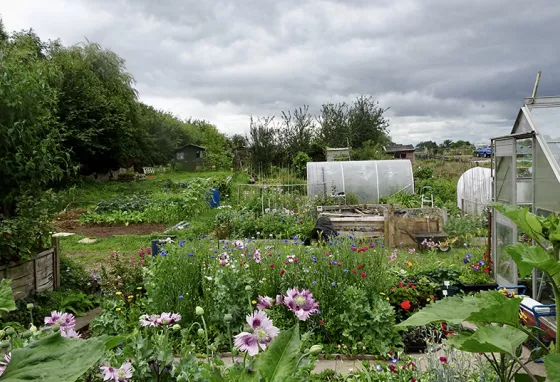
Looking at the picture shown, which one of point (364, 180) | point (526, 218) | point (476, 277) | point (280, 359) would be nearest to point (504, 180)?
point (476, 277)

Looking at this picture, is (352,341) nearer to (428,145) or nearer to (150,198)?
(150,198)

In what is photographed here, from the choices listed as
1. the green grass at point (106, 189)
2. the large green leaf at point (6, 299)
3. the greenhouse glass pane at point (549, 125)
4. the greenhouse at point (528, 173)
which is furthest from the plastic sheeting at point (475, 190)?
the large green leaf at point (6, 299)

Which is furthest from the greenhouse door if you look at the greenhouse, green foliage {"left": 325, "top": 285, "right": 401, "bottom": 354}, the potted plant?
green foliage {"left": 325, "top": 285, "right": 401, "bottom": 354}

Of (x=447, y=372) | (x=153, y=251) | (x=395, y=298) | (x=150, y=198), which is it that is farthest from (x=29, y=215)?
(x=150, y=198)

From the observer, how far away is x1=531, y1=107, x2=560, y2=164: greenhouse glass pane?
15.3 feet

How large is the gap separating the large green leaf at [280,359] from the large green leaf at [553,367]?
1.60 feet

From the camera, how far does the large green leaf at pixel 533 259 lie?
2.76 feet

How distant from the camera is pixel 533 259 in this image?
890mm

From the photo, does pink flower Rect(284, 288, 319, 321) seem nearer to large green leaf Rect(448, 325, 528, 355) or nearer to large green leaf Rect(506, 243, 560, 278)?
large green leaf Rect(448, 325, 528, 355)

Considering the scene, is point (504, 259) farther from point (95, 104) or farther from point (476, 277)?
point (95, 104)

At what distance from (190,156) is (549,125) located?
36.7 meters

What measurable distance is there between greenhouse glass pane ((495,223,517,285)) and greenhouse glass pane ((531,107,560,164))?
1.08 m

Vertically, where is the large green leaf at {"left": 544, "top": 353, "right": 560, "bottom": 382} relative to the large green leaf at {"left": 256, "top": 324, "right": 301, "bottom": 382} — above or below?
above

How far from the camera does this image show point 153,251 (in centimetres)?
526
